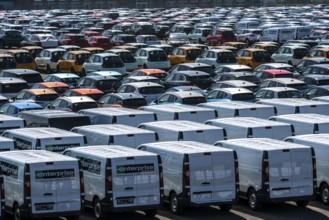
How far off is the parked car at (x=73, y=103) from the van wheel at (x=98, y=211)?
1127 centimetres

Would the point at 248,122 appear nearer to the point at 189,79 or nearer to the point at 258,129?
the point at 258,129

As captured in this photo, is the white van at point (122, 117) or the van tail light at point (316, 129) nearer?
the van tail light at point (316, 129)

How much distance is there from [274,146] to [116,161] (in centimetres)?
400

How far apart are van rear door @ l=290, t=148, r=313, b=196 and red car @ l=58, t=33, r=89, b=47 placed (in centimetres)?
4662

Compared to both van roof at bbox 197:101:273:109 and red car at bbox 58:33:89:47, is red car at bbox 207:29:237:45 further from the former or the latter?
van roof at bbox 197:101:273:109

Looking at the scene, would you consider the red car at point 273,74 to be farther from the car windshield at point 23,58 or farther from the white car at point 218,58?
the car windshield at point 23,58

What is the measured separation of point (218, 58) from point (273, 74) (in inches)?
389

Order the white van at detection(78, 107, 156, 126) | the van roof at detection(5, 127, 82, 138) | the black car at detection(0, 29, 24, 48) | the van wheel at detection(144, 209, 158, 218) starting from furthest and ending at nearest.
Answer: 1. the black car at detection(0, 29, 24, 48)
2. the white van at detection(78, 107, 156, 126)
3. the van roof at detection(5, 127, 82, 138)
4. the van wheel at detection(144, 209, 158, 218)

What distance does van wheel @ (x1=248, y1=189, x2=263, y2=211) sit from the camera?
2395 cm

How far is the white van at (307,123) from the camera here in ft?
92.9

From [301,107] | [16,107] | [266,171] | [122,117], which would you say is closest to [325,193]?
[266,171]

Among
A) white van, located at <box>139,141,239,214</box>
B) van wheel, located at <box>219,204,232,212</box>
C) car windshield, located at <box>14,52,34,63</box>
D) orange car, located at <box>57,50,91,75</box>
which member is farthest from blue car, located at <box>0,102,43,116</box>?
orange car, located at <box>57,50,91,75</box>

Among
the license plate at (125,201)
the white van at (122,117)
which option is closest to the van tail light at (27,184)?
the license plate at (125,201)

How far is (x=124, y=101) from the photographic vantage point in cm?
3547
